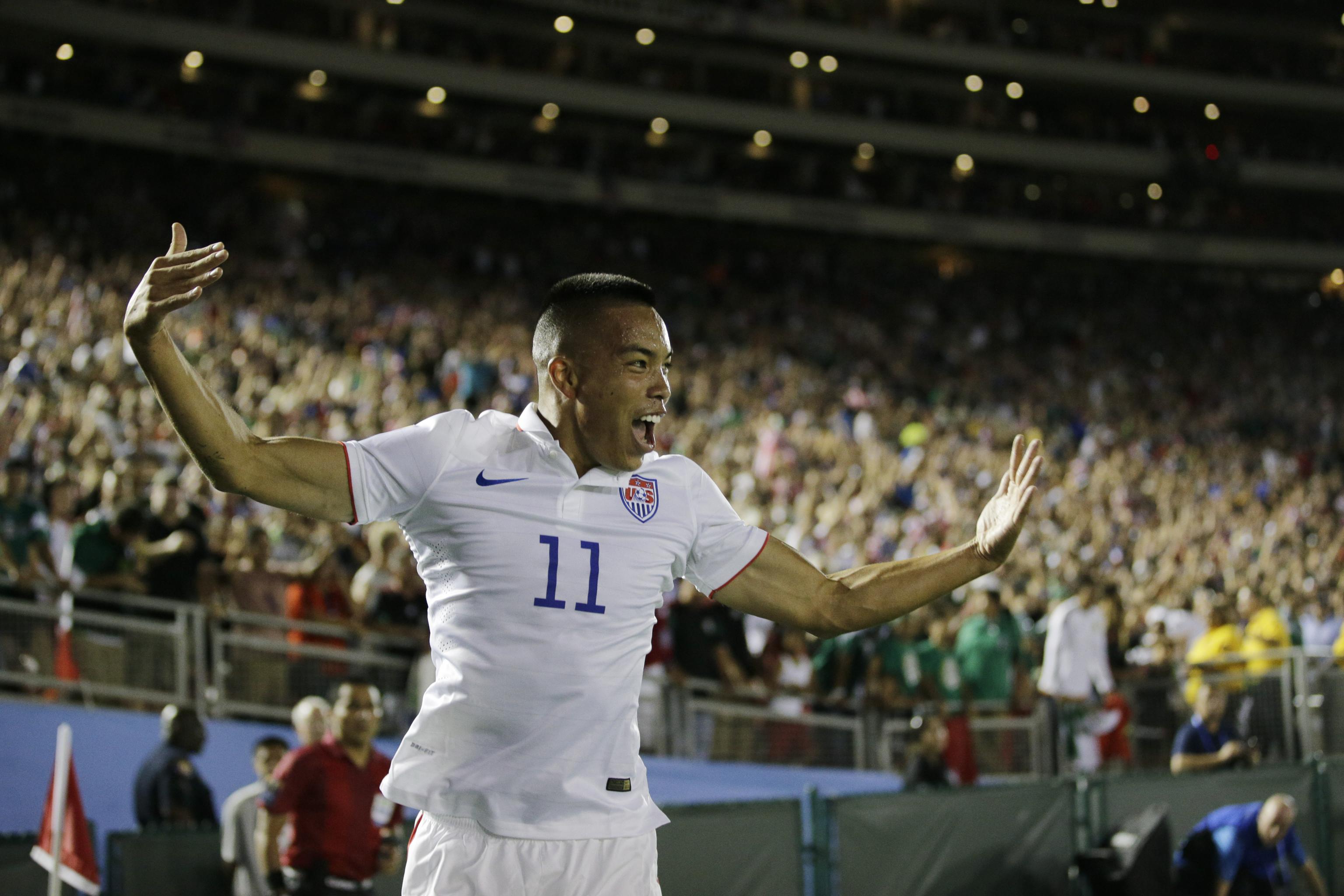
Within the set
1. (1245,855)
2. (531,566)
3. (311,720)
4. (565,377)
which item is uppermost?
(565,377)

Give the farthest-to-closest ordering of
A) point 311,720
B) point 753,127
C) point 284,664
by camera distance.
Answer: point 753,127, point 284,664, point 311,720

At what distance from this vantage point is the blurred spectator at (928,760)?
29.8ft

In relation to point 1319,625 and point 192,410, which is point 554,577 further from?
point 1319,625

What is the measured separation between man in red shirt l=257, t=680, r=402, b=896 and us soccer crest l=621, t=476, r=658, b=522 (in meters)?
3.31

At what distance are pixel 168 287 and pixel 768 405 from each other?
1623cm

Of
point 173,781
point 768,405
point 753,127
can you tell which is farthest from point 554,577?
point 753,127

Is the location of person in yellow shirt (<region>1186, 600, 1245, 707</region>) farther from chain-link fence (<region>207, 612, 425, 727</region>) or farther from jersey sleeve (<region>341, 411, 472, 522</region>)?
jersey sleeve (<region>341, 411, 472, 522</region>)

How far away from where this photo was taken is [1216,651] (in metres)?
10.6

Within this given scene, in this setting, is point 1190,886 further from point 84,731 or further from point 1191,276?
point 1191,276

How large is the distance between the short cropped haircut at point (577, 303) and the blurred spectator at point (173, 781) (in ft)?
15.9

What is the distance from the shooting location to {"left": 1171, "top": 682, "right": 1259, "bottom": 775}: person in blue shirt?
908 centimetres

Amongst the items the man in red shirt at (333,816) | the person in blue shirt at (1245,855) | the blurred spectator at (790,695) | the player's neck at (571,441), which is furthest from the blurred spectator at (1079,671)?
the player's neck at (571,441)

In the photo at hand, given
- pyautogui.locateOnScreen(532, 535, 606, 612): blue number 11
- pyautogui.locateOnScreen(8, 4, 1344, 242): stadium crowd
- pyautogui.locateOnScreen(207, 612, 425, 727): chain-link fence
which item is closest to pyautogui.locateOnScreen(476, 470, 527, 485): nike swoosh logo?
pyautogui.locateOnScreen(532, 535, 606, 612): blue number 11

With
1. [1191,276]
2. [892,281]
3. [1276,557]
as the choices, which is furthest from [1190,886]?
[1191,276]
